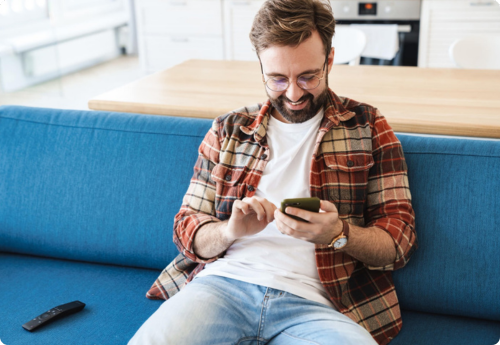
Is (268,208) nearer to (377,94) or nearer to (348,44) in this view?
(377,94)

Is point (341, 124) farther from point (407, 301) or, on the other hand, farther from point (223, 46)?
point (223, 46)

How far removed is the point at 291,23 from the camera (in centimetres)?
133

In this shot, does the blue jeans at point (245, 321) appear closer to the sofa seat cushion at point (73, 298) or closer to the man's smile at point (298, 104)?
the sofa seat cushion at point (73, 298)

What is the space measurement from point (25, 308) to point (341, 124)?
3.38 feet

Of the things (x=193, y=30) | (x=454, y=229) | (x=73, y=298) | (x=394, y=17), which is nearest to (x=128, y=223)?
(x=73, y=298)

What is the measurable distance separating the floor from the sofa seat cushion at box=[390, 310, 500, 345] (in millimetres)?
3566

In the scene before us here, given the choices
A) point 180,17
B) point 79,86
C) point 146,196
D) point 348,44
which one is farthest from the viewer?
point 79,86

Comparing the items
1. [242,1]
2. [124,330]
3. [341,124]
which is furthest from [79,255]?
[242,1]

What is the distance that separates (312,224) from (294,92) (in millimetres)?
362

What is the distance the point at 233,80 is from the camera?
231 cm

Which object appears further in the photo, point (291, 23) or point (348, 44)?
point (348, 44)

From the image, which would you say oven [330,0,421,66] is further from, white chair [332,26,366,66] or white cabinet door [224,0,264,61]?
white chair [332,26,366,66]

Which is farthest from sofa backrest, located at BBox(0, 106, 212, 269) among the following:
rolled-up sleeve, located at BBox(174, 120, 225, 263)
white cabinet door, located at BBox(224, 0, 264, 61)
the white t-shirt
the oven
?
white cabinet door, located at BBox(224, 0, 264, 61)

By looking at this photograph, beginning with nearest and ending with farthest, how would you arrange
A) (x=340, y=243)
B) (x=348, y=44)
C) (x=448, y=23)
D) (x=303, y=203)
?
1. (x=303, y=203)
2. (x=340, y=243)
3. (x=348, y=44)
4. (x=448, y=23)
